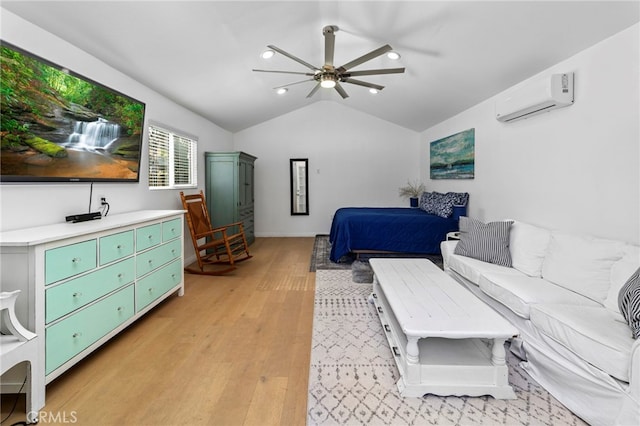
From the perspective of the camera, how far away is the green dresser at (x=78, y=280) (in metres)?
1.58

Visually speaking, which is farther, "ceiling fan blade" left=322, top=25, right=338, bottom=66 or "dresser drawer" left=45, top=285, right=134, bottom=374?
"ceiling fan blade" left=322, top=25, right=338, bottom=66

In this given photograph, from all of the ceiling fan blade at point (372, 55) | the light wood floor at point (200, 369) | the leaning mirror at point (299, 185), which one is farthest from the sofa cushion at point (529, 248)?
the leaning mirror at point (299, 185)

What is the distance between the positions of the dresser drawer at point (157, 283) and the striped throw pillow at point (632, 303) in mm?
3161

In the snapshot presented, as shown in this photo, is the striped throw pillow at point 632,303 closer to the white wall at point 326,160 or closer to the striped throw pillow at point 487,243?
the striped throw pillow at point 487,243

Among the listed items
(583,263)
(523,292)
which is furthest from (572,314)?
(583,263)

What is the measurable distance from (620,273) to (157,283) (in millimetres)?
3485

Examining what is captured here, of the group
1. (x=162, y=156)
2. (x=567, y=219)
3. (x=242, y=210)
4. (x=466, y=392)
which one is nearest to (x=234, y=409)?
(x=466, y=392)

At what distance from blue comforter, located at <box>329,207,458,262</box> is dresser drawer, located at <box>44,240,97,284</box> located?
121 inches

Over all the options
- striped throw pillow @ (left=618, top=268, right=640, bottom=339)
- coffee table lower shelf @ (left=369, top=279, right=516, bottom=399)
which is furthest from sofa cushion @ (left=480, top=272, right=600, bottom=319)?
coffee table lower shelf @ (left=369, top=279, right=516, bottom=399)

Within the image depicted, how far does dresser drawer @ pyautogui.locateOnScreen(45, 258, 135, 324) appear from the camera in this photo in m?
1.69

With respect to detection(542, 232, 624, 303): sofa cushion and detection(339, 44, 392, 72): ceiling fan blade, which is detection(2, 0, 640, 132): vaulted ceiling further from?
detection(542, 232, 624, 303): sofa cushion

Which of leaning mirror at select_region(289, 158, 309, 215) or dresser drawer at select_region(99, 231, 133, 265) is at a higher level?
leaning mirror at select_region(289, 158, 309, 215)

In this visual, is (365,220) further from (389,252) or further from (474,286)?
(474,286)

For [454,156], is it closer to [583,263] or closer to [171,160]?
[583,263]
